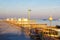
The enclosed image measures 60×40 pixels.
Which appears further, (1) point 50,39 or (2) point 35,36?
(2) point 35,36

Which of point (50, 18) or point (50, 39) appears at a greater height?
point (50, 18)

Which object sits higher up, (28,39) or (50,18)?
(50,18)

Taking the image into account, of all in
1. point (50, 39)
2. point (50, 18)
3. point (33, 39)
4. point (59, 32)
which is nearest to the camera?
point (50, 39)

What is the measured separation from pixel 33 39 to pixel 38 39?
1.36 feet

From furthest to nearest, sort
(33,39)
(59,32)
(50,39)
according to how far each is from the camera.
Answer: (33,39) < (59,32) < (50,39)

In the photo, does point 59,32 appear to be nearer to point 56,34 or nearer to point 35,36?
point 56,34

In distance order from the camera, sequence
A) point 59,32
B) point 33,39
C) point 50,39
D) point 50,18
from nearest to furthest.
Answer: point 50,39, point 59,32, point 50,18, point 33,39

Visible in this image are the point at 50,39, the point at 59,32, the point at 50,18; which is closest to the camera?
the point at 50,39

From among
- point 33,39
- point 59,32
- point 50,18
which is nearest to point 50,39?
point 59,32

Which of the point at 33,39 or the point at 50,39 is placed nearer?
the point at 50,39

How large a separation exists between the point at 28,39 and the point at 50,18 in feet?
6.32

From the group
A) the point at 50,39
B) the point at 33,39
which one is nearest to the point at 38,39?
the point at 33,39

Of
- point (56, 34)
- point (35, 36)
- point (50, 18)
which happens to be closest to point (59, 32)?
point (56, 34)

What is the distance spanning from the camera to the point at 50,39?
678 centimetres
